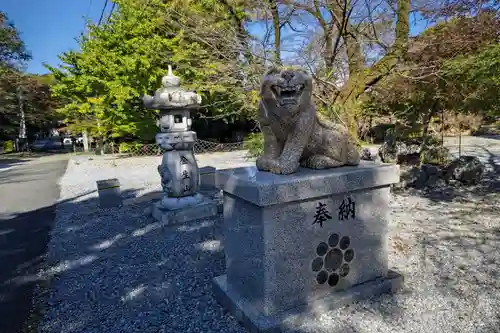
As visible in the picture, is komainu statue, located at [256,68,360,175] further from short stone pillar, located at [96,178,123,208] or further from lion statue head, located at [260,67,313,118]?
short stone pillar, located at [96,178,123,208]

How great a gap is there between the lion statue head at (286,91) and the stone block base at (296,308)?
1.53 m

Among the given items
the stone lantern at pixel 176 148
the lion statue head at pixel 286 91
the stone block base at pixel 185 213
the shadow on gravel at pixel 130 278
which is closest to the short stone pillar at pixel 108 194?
the shadow on gravel at pixel 130 278

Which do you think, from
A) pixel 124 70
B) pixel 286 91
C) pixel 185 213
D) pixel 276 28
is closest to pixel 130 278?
pixel 185 213

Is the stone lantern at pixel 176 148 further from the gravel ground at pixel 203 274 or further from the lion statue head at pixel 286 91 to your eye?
the lion statue head at pixel 286 91

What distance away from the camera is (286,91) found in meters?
2.41

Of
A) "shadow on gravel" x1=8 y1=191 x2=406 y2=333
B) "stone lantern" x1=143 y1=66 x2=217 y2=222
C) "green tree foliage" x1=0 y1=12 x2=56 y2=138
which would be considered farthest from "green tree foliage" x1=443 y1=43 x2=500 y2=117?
"green tree foliage" x1=0 y1=12 x2=56 y2=138

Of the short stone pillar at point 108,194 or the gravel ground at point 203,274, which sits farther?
the short stone pillar at point 108,194

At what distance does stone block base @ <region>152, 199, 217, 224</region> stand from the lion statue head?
3.27 m

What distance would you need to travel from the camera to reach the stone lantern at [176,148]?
5227mm

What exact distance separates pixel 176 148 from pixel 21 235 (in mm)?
2832

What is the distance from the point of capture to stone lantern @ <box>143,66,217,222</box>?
5.23 m

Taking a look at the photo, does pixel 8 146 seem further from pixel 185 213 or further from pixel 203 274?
pixel 203 274

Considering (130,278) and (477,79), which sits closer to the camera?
(130,278)

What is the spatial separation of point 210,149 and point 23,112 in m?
13.8
